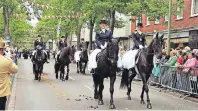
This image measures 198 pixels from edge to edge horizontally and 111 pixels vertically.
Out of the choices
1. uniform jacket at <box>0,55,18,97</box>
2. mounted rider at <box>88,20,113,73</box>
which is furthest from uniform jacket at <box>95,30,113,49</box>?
uniform jacket at <box>0,55,18,97</box>

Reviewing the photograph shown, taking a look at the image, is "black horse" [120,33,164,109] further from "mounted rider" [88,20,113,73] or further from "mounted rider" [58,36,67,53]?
"mounted rider" [58,36,67,53]

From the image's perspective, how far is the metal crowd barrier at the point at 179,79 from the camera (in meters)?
13.7

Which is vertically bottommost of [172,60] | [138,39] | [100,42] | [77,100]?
[77,100]

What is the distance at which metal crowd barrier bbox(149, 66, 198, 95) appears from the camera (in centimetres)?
1366

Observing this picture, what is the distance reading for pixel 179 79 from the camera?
14766 millimetres

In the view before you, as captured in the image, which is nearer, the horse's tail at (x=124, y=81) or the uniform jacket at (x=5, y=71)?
the uniform jacket at (x=5, y=71)

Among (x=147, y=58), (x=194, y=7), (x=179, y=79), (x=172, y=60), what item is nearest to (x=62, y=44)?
(x=172, y=60)

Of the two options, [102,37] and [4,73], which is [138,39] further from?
[4,73]

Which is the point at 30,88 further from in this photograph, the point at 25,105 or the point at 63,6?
the point at 63,6

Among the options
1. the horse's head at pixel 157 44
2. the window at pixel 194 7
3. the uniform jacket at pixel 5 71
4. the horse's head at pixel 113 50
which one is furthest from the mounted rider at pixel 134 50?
the window at pixel 194 7

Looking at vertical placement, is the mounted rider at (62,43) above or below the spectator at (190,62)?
above

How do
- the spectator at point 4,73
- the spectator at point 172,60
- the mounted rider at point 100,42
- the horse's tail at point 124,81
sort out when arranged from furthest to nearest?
the spectator at point 172,60
the horse's tail at point 124,81
the mounted rider at point 100,42
the spectator at point 4,73

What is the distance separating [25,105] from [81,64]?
15038 mm

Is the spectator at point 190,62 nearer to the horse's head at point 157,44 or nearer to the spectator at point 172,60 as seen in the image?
the spectator at point 172,60
